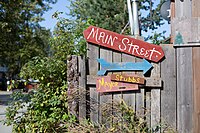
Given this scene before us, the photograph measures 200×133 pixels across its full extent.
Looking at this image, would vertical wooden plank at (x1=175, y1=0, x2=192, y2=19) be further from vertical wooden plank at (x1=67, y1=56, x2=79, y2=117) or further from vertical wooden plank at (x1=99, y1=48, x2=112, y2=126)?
vertical wooden plank at (x1=67, y1=56, x2=79, y2=117)

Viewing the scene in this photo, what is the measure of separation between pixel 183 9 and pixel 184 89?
1.00m

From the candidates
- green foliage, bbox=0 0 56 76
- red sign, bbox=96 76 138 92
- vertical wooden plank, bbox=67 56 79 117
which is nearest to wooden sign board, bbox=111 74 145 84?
red sign, bbox=96 76 138 92

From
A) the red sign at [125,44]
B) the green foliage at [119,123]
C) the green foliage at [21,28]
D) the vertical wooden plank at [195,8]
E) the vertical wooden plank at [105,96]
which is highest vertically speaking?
the green foliage at [21,28]

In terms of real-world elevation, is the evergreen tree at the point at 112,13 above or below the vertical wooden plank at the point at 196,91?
above

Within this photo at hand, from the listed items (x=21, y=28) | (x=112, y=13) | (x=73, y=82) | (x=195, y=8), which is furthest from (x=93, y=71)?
(x=21, y=28)

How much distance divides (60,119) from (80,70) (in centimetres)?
75

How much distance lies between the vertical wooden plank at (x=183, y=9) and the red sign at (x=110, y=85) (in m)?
1.05

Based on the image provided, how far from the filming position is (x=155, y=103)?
13.0 feet

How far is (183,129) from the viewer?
392 centimetres

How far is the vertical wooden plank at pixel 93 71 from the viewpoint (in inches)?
160

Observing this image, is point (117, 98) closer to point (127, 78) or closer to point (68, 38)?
point (127, 78)

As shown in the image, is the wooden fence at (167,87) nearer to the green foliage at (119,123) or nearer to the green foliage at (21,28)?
the green foliage at (119,123)

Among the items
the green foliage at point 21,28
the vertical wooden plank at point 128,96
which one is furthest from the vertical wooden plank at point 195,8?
the green foliage at point 21,28

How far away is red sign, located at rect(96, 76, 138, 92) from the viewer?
3.96 m
